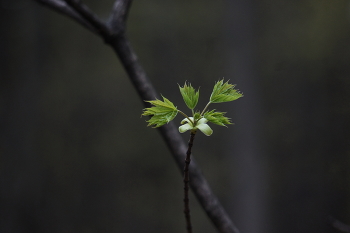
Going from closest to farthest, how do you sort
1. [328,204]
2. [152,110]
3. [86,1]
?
1. [152,110]
2. [328,204]
3. [86,1]

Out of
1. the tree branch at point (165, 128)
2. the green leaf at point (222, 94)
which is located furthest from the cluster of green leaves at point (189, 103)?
the tree branch at point (165, 128)

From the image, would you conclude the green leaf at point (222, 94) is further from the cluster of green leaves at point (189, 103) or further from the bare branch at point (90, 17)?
the bare branch at point (90, 17)

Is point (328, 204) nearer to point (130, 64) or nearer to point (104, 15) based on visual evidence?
point (130, 64)

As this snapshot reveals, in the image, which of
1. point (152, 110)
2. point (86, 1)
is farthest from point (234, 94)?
point (86, 1)

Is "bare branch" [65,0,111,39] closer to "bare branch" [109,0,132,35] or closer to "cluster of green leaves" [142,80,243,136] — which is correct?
"bare branch" [109,0,132,35]

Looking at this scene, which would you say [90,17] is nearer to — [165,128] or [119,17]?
[119,17]

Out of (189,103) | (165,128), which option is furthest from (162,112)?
(165,128)
